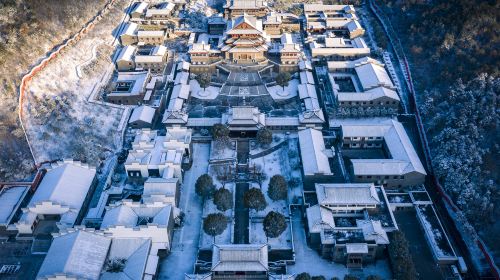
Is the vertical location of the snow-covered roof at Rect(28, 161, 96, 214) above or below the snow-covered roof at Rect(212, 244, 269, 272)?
above

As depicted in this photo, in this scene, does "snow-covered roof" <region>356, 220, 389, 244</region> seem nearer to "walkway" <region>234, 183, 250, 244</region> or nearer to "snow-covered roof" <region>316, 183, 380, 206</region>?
"snow-covered roof" <region>316, 183, 380, 206</region>

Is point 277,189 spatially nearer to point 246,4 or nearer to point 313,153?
point 313,153

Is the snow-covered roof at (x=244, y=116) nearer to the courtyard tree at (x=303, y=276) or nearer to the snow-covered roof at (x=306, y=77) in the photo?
the snow-covered roof at (x=306, y=77)

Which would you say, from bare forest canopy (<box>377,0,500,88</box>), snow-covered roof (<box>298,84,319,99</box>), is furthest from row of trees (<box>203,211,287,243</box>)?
bare forest canopy (<box>377,0,500,88</box>)

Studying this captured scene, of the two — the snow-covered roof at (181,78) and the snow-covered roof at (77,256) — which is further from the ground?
the snow-covered roof at (181,78)

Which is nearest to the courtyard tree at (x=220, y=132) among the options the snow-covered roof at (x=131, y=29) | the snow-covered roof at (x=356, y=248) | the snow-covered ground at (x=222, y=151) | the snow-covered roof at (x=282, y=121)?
the snow-covered ground at (x=222, y=151)

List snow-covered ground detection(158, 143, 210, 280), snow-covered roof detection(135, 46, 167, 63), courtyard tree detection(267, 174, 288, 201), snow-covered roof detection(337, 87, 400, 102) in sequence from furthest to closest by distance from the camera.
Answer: snow-covered roof detection(135, 46, 167, 63) < snow-covered roof detection(337, 87, 400, 102) < courtyard tree detection(267, 174, 288, 201) < snow-covered ground detection(158, 143, 210, 280)

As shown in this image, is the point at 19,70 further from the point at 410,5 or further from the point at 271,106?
the point at 410,5

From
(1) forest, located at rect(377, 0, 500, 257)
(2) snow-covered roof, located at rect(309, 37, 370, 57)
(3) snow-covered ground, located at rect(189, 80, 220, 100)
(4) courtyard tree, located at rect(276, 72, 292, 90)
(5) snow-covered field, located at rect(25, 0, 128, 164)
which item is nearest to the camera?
(1) forest, located at rect(377, 0, 500, 257)
